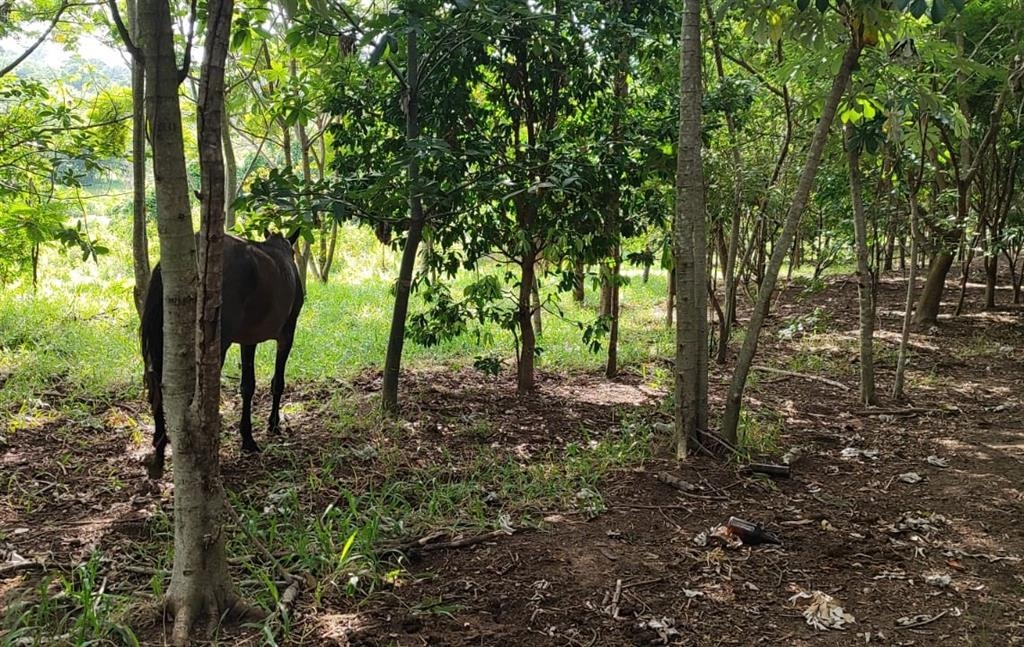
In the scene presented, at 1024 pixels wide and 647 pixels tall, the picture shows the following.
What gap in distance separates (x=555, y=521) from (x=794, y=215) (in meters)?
2.37

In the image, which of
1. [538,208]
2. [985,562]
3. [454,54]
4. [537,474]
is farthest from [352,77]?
[985,562]

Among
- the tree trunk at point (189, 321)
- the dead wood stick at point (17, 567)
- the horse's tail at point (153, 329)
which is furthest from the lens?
the horse's tail at point (153, 329)

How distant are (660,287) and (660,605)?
13.4 meters

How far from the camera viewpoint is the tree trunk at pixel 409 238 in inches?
205

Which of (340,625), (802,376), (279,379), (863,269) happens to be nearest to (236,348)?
(279,379)

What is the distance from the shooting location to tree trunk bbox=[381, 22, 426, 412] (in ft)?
17.1

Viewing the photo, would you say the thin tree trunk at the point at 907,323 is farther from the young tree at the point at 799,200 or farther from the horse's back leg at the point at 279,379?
the horse's back leg at the point at 279,379

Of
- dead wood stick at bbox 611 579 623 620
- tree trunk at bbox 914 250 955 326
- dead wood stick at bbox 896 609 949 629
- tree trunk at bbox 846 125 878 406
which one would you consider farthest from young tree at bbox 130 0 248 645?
tree trunk at bbox 914 250 955 326

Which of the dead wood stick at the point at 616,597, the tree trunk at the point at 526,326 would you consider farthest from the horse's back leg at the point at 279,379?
the dead wood stick at the point at 616,597

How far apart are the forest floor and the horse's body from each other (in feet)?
1.05

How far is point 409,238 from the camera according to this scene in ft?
18.5

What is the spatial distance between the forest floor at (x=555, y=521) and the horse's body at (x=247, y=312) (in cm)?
32

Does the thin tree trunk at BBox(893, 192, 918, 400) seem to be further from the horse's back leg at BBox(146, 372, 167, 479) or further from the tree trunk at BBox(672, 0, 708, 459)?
the horse's back leg at BBox(146, 372, 167, 479)

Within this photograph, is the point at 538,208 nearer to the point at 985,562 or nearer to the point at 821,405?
the point at 821,405
